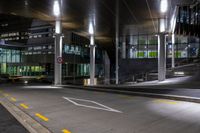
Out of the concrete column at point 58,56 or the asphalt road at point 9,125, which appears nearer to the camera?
the asphalt road at point 9,125

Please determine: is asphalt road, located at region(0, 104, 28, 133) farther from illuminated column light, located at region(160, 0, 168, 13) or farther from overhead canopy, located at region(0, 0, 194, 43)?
illuminated column light, located at region(160, 0, 168, 13)

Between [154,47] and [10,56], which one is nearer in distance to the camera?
[154,47]

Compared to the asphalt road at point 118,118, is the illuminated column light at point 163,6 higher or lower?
higher

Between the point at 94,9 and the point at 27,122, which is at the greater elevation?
the point at 94,9

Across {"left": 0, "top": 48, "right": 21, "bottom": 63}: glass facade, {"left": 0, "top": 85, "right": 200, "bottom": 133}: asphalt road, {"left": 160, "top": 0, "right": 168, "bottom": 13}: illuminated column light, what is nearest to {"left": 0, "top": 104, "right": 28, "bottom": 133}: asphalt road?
{"left": 0, "top": 85, "right": 200, "bottom": 133}: asphalt road

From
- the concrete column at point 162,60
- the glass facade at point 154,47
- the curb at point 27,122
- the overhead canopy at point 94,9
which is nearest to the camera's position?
the curb at point 27,122

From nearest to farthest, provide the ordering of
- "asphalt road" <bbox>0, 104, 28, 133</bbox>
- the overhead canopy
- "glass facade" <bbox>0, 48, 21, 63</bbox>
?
1. "asphalt road" <bbox>0, 104, 28, 133</bbox>
2. the overhead canopy
3. "glass facade" <bbox>0, 48, 21, 63</bbox>

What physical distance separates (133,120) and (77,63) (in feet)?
170

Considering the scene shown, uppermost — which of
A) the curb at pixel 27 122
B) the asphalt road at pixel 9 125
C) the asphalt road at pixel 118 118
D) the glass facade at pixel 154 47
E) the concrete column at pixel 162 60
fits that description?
the glass facade at pixel 154 47

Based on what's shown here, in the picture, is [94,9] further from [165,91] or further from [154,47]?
[154,47]

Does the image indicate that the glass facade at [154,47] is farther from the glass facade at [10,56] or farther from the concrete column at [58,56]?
the glass facade at [10,56]

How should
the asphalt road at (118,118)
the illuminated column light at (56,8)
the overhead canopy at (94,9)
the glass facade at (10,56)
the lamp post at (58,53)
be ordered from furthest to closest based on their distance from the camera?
the glass facade at (10,56)
the lamp post at (58,53)
the illuminated column light at (56,8)
the overhead canopy at (94,9)
the asphalt road at (118,118)

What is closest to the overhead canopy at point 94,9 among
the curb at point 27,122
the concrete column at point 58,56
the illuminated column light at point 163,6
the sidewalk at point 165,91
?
the illuminated column light at point 163,6

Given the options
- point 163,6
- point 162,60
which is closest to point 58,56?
point 163,6
